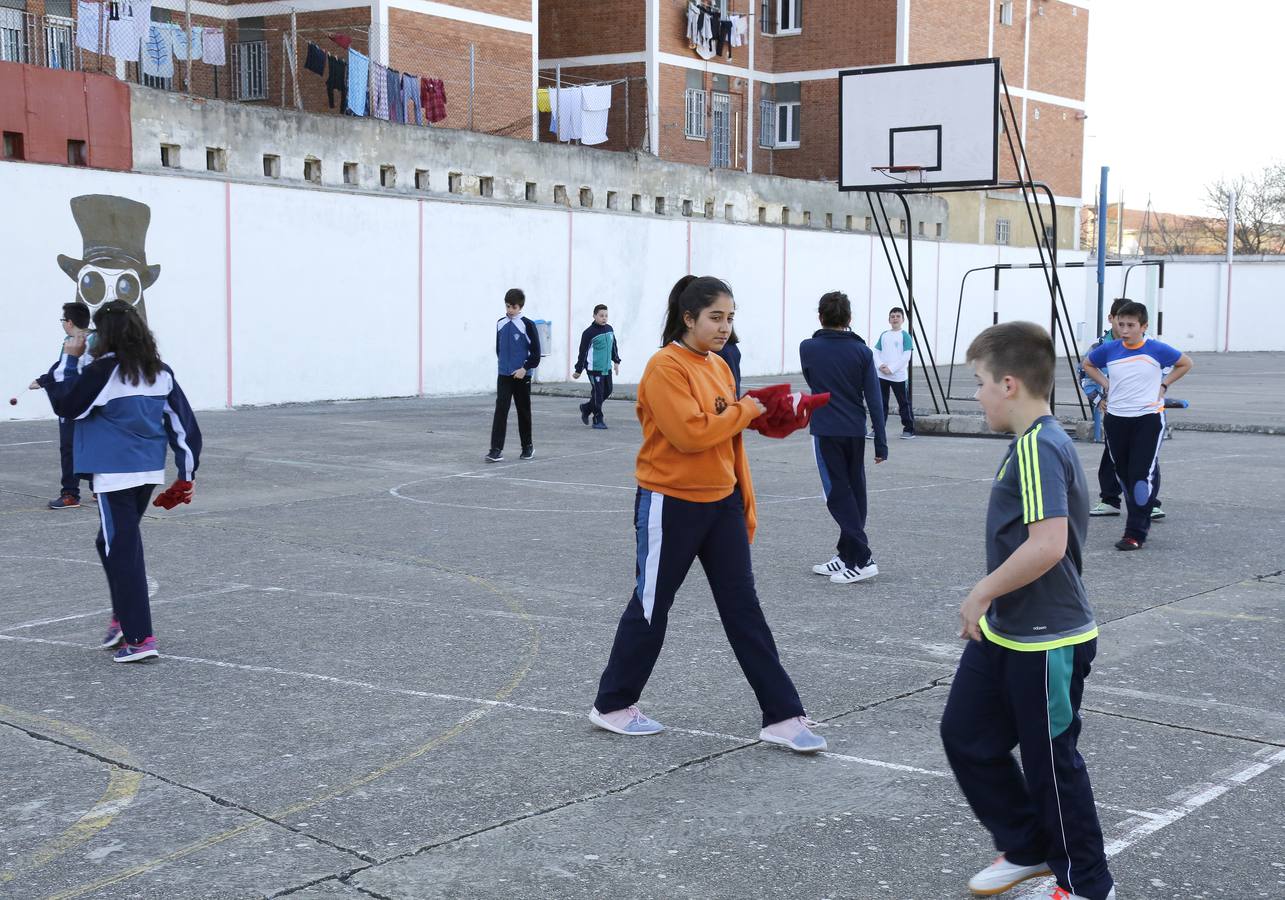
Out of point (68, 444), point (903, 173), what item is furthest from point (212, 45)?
point (68, 444)

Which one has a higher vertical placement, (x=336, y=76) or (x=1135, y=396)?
(x=336, y=76)

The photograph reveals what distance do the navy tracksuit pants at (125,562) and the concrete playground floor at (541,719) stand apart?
232 millimetres

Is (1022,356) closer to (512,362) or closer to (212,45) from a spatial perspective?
(512,362)

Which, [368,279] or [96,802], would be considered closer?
[96,802]

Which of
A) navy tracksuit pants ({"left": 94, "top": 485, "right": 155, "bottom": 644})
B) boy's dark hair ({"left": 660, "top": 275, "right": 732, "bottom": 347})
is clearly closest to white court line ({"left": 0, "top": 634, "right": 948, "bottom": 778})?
navy tracksuit pants ({"left": 94, "top": 485, "right": 155, "bottom": 644})

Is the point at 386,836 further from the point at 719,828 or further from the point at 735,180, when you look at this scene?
the point at 735,180

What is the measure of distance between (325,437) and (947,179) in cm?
1002

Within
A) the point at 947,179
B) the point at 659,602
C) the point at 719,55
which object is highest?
the point at 719,55

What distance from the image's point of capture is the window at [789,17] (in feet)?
144

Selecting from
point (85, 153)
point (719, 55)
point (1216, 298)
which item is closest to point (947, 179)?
point (85, 153)

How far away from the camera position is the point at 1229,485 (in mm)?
13570

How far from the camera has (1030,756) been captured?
3799 mm

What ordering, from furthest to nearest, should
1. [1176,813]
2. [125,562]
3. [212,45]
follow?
[212,45]
[125,562]
[1176,813]

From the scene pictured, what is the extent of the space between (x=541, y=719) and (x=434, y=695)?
0.60m
